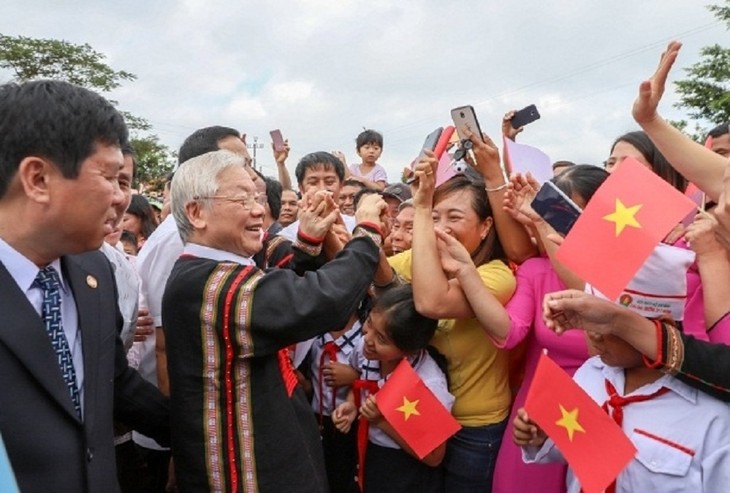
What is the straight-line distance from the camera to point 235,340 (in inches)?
67.5

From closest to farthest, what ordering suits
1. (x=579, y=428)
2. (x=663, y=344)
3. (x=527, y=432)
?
1. (x=663, y=344)
2. (x=579, y=428)
3. (x=527, y=432)

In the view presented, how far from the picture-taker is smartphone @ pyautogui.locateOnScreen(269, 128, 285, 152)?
4862mm

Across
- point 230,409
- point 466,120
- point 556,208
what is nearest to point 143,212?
point 466,120

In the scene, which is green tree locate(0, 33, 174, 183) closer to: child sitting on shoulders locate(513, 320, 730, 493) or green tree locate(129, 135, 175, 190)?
green tree locate(129, 135, 175, 190)

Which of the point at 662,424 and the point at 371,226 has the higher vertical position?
the point at 371,226

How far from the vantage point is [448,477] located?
235cm

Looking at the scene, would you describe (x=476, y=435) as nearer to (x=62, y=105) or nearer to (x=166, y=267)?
(x=166, y=267)

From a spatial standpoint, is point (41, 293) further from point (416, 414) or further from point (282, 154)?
point (282, 154)

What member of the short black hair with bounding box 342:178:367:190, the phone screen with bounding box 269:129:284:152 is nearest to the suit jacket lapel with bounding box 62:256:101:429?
the phone screen with bounding box 269:129:284:152

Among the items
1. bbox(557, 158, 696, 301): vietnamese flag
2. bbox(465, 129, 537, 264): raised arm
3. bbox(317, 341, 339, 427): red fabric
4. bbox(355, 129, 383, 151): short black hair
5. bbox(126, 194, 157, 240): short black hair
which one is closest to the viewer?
bbox(557, 158, 696, 301): vietnamese flag

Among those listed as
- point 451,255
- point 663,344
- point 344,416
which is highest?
point 451,255

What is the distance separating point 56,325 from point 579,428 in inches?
53.0

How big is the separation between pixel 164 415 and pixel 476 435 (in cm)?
111

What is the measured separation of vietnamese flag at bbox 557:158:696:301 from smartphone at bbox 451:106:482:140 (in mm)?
903
